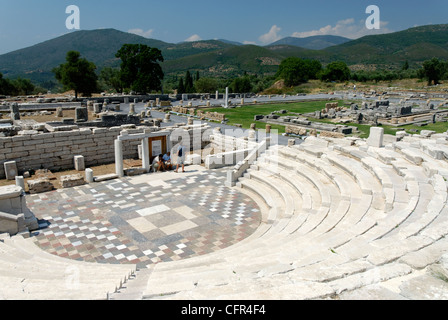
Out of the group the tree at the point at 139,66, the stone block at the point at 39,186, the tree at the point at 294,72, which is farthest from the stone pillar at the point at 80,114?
the tree at the point at 294,72

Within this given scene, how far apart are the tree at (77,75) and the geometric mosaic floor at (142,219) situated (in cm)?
3285

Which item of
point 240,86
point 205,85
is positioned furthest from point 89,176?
point 240,86

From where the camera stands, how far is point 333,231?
8.05 m

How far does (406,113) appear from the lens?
3500 cm

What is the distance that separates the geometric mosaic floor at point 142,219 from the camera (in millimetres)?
9539

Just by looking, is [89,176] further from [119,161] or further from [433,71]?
[433,71]

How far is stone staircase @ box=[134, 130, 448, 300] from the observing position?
14.8 feet

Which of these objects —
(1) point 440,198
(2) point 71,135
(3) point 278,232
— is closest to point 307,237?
(3) point 278,232

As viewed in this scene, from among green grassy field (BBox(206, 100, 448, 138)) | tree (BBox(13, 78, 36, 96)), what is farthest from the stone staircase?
tree (BBox(13, 78, 36, 96))

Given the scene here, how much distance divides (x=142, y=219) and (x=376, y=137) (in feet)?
38.8

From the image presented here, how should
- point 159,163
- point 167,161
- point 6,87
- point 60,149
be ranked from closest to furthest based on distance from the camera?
point 159,163 → point 167,161 → point 60,149 → point 6,87

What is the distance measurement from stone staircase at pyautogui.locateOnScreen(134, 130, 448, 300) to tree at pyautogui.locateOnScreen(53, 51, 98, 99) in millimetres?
35022

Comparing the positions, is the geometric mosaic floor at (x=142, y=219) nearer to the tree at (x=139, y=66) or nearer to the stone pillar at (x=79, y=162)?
the stone pillar at (x=79, y=162)

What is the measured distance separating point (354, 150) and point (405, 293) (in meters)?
12.1
